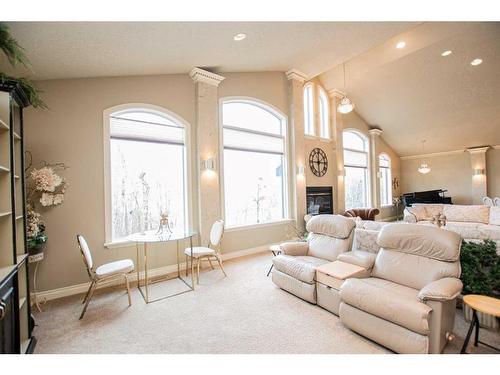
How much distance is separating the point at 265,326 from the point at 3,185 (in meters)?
2.51

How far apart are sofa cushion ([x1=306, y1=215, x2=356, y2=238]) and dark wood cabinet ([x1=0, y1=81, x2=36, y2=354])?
10.3 feet

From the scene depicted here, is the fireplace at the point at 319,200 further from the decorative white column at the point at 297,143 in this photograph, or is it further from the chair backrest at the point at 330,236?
the chair backrest at the point at 330,236

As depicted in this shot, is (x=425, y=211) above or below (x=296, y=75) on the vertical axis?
below

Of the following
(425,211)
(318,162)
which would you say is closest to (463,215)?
(425,211)

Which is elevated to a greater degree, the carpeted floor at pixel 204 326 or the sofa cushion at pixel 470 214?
the sofa cushion at pixel 470 214

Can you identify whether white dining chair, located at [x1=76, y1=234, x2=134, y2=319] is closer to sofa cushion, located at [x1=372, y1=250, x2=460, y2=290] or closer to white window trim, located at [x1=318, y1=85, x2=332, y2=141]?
sofa cushion, located at [x1=372, y1=250, x2=460, y2=290]

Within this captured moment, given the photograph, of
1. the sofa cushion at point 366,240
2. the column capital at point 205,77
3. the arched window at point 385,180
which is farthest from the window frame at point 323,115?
the sofa cushion at point 366,240

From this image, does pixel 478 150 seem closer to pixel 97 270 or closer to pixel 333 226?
pixel 333 226

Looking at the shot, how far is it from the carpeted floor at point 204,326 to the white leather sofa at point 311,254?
0.17m

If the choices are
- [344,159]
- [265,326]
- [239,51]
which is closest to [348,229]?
[265,326]

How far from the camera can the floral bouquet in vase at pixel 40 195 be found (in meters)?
2.54

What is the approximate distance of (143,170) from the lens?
3.78m

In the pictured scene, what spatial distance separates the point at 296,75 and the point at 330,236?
407cm
